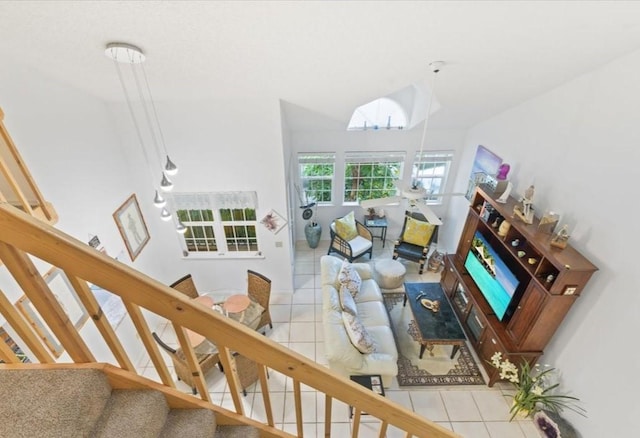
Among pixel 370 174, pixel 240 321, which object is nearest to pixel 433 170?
pixel 370 174

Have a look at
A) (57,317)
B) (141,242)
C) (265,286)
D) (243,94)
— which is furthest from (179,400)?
(141,242)

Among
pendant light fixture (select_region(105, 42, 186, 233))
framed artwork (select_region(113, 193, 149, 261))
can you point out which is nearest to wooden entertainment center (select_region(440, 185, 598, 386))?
pendant light fixture (select_region(105, 42, 186, 233))

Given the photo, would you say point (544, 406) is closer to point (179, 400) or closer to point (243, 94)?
point (179, 400)

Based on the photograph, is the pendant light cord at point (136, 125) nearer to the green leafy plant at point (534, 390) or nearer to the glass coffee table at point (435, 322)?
the glass coffee table at point (435, 322)

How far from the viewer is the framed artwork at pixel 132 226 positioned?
390cm

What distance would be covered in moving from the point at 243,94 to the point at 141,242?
267 cm

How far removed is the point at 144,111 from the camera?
3.77 m

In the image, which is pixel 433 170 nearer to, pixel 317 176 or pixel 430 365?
pixel 317 176

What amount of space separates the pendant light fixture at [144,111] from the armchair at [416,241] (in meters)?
4.19

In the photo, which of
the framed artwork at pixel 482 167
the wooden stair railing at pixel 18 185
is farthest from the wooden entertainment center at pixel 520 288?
the wooden stair railing at pixel 18 185

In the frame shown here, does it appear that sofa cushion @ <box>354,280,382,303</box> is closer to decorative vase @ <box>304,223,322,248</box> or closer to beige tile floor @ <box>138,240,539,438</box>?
beige tile floor @ <box>138,240,539,438</box>

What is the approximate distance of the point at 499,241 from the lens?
412 centimetres

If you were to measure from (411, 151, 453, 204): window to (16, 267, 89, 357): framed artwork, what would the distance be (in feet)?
18.7

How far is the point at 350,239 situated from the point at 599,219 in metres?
3.96
